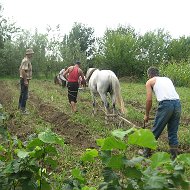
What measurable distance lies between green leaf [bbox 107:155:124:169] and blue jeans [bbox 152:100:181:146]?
4.59 m

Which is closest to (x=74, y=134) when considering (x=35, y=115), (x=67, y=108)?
(x=35, y=115)

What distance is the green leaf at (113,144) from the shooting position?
1.62m

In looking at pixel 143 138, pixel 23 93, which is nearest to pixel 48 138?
pixel 143 138

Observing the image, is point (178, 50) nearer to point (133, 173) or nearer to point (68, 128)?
point (68, 128)

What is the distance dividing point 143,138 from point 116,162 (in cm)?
25

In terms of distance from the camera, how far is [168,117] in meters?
6.22

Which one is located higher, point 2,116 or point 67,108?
point 2,116

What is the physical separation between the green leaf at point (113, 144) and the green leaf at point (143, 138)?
9cm

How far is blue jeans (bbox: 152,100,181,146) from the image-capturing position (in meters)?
6.18

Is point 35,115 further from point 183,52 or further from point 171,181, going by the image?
point 183,52

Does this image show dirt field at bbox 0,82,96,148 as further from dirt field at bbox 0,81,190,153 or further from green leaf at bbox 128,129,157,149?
green leaf at bbox 128,129,157,149

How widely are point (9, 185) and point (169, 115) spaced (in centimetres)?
444

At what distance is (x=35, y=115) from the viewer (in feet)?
36.0

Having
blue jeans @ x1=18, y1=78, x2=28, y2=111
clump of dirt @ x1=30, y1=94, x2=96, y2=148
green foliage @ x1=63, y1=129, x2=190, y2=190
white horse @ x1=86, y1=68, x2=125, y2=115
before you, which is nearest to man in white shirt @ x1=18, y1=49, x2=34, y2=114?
blue jeans @ x1=18, y1=78, x2=28, y2=111
